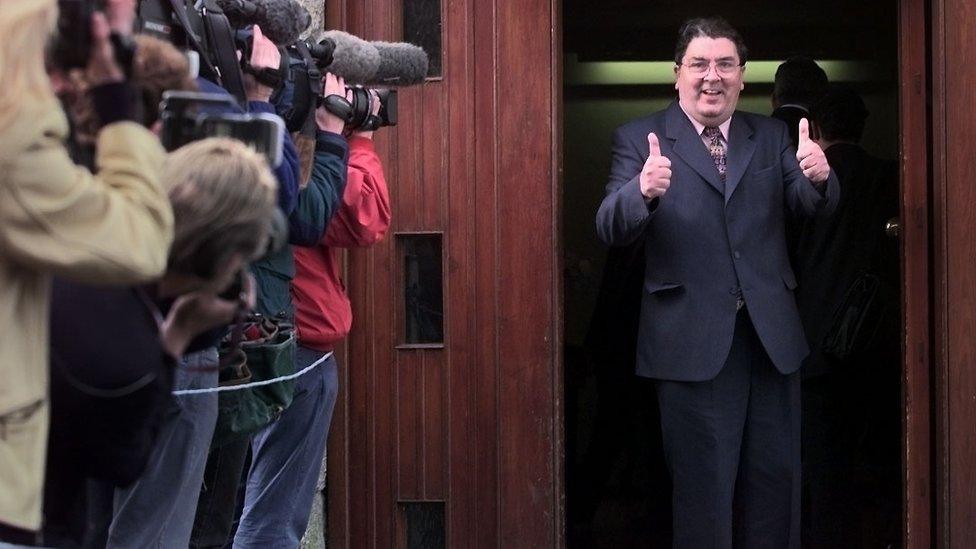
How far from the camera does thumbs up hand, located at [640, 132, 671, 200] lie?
4301mm

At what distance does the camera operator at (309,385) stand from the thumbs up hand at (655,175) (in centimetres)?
81

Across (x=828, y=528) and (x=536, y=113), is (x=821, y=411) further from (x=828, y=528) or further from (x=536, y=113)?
(x=536, y=113)

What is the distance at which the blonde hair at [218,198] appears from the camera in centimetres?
229

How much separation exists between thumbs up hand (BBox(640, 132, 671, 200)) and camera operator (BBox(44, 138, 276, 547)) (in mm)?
2034

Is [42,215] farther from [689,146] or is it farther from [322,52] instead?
[689,146]

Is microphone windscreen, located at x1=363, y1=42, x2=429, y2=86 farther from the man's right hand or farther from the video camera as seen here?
the video camera

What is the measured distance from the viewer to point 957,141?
4676 millimetres

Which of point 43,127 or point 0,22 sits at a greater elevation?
point 0,22

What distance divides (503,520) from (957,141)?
187 cm

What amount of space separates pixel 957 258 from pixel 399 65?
1889mm

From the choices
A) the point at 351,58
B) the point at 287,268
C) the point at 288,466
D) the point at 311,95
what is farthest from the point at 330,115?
the point at 288,466

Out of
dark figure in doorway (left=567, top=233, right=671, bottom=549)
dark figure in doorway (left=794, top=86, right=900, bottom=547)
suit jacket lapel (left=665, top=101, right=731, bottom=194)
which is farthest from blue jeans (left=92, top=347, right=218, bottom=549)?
dark figure in doorway (left=794, top=86, right=900, bottom=547)

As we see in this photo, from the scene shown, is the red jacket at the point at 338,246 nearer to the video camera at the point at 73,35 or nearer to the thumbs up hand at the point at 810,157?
the thumbs up hand at the point at 810,157

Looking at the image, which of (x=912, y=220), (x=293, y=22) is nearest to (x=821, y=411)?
(x=912, y=220)
